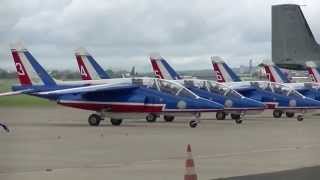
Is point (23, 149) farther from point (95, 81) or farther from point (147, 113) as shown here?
point (95, 81)

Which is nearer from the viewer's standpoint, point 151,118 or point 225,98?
point 151,118

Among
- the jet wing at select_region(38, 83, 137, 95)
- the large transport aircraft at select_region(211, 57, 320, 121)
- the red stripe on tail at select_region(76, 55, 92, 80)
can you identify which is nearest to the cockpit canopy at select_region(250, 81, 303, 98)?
the large transport aircraft at select_region(211, 57, 320, 121)

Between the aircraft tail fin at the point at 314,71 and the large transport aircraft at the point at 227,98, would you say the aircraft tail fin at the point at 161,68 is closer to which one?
the large transport aircraft at the point at 227,98

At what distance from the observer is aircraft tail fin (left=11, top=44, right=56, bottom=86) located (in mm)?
32562

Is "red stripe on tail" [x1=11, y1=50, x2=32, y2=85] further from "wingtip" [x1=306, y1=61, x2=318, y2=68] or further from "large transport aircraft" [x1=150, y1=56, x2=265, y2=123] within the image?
"wingtip" [x1=306, y1=61, x2=318, y2=68]

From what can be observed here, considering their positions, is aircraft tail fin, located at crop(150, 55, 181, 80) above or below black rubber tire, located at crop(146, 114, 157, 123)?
above

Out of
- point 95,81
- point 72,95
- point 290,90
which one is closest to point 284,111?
point 290,90

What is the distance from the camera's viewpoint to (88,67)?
118 ft

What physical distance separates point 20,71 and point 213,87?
359 inches

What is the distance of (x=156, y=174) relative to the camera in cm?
1247

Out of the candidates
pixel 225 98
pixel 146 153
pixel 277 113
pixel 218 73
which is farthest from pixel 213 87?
pixel 146 153

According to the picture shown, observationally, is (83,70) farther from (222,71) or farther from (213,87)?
(222,71)

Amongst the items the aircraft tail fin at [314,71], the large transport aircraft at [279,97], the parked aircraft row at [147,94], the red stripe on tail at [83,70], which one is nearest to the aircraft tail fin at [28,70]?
the parked aircraft row at [147,94]

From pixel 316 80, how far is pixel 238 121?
44.4 feet
